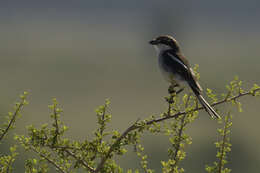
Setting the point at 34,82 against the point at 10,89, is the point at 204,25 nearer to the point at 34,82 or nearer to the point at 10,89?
the point at 34,82

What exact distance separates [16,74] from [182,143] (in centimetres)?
6271

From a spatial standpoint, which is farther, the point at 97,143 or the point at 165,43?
the point at 165,43

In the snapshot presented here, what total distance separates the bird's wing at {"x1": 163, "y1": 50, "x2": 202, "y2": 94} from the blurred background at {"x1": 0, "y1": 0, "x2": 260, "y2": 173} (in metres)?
23.7

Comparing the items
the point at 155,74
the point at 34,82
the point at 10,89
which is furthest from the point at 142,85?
the point at 10,89

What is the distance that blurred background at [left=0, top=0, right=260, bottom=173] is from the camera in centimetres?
4462

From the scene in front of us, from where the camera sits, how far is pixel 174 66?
6660mm

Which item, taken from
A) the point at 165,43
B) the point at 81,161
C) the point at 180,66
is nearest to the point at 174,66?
the point at 180,66

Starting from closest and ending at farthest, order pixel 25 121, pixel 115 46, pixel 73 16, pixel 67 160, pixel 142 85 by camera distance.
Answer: pixel 67 160, pixel 25 121, pixel 142 85, pixel 115 46, pixel 73 16

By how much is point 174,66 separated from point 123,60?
75438mm

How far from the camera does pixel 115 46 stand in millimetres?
87125

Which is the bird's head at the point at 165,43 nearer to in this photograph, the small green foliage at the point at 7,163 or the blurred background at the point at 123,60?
the small green foliage at the point at 7,163

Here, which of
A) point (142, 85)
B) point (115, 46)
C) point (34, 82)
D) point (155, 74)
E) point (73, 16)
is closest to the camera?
point (34, 82)

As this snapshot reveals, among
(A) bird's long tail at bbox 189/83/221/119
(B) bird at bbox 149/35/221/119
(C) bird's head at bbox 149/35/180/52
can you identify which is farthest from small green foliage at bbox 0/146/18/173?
(C) bird's head at bbox 149/35/180/52

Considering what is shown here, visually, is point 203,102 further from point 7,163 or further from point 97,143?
point 7,163
